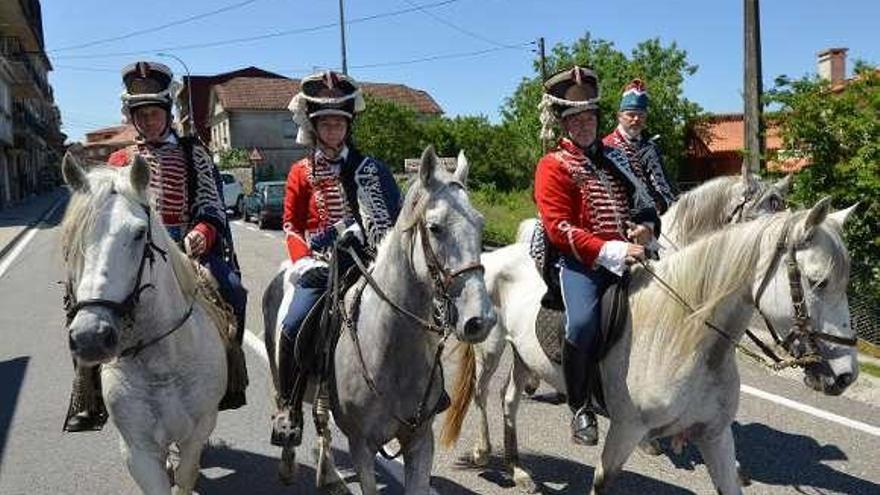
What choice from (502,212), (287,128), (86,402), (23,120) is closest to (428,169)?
(86,402)

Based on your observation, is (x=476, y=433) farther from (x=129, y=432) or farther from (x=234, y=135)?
(x=234, y=135)

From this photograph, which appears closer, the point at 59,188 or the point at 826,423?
the point at 826,423

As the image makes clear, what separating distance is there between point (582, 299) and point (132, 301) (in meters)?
2.25

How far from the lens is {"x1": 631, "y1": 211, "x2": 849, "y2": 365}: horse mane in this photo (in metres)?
3.55

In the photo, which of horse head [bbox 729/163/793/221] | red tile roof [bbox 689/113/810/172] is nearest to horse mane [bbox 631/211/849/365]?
horse head [bbox 729/163/793/221]

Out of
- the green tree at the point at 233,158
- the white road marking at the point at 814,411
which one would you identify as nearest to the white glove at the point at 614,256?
the white road marking at the point at 814,411

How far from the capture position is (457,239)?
129 inches

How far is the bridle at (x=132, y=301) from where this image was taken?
3.02 m

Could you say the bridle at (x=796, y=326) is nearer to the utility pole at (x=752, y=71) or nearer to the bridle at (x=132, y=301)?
the bridle at (x=132, y=301)

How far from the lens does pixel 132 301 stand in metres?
3.17

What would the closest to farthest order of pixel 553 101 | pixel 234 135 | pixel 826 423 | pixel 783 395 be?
pixel 553 101 → pixel 826 423 → pixel 783 395 → pixel 234 135

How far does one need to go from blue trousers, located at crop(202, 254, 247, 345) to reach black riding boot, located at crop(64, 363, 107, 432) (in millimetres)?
865

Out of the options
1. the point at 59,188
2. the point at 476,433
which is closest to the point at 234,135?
the point at 59,188

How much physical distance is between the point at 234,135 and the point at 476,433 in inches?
2360
